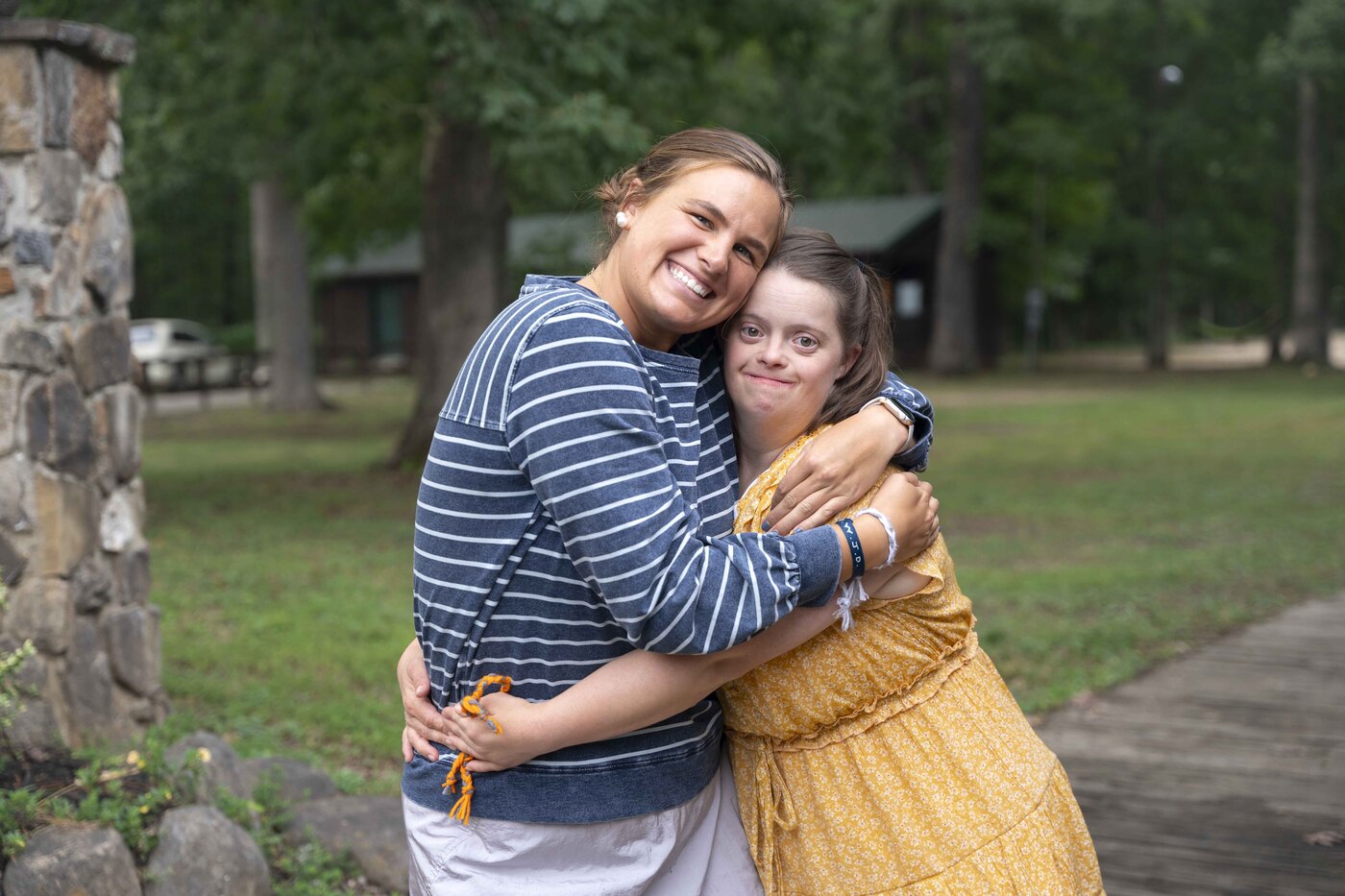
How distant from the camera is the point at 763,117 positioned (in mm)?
16969

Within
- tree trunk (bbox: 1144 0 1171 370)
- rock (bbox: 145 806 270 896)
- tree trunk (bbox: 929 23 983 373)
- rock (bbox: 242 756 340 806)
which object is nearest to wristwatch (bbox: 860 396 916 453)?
rock (bbox: 145 806 270 896)

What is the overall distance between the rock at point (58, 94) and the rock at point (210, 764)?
1988 mm

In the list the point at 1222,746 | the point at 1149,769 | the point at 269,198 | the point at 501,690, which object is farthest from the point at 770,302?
the point at 269,198

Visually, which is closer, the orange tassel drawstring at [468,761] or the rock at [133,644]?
the orange tassel drawstring at [468,761]

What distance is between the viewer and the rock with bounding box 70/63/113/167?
15.4 ft

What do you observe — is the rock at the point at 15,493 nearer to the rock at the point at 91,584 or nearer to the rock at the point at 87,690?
the rock at the point at 91,584

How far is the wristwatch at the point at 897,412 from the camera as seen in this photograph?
7.14 feet

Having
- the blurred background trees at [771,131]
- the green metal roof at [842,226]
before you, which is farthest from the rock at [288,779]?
the green metal roof at [842,226]

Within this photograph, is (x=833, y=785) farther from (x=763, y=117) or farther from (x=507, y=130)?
(x=763, y=117)

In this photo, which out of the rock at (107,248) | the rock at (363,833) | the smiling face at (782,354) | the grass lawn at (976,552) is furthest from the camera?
the grass lawn at (976,552)

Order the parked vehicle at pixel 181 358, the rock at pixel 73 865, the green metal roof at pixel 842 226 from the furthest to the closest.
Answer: the green metal roof at pixel 842 226
the parked vehicle at pixel 181 358
the rock at pixel 73 865

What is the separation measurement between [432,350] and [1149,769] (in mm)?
10347

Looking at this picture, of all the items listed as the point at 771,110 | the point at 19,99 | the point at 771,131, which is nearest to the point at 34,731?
the point at 19,99

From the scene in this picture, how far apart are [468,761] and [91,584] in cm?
323
